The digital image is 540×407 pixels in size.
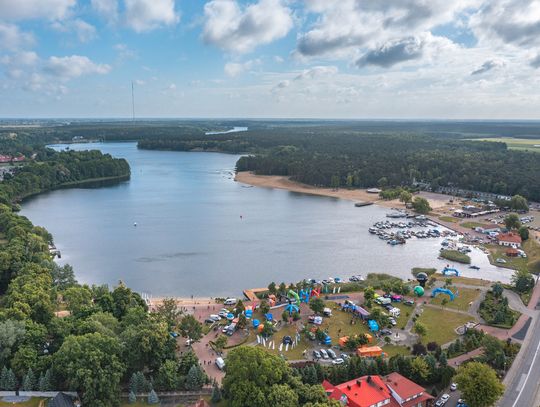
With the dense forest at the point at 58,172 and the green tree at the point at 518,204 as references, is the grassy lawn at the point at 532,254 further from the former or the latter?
the dense forest at the point at 58,172

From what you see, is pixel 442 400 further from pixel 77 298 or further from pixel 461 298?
pixel 77 298

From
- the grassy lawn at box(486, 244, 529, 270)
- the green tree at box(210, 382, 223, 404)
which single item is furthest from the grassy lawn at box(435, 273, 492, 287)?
the green tree at box(210, 382, 223, 404)

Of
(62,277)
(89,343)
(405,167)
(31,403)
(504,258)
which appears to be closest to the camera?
(31,403)

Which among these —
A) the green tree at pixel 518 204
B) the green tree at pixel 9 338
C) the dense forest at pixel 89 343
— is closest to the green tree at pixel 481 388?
the dense forest at pixel 89 343

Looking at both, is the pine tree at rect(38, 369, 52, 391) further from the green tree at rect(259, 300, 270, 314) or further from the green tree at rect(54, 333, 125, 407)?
the green tree at rect(259, 300, 270, 314)

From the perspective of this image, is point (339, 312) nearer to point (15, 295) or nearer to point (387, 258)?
point (387, 258)

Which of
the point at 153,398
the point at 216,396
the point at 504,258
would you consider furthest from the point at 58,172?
the point at 216,396

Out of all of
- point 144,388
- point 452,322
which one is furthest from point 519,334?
point 144,388

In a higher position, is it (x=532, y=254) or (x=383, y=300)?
(x=383, y=300)
